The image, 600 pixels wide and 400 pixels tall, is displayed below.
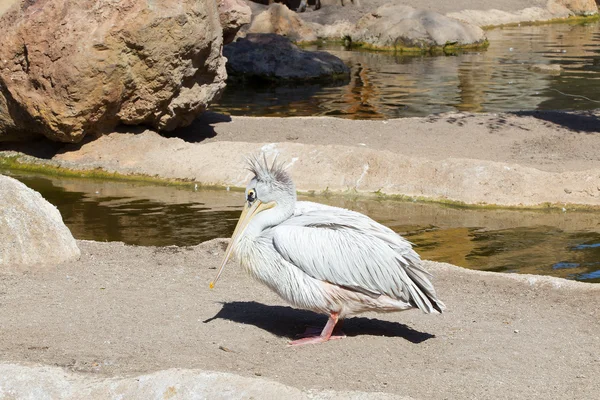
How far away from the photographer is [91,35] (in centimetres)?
1237

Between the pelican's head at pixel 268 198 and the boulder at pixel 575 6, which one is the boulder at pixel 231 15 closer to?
the pelican's head at pixel 268 198

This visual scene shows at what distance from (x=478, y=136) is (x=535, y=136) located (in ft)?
2.76

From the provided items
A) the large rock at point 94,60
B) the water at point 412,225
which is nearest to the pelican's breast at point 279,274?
the water at point 412,225

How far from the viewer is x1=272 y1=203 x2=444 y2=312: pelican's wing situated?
219 inches

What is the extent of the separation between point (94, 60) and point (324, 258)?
7751 mm

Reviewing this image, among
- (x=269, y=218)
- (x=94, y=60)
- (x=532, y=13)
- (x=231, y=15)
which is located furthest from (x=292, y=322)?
(x=532, y=13)

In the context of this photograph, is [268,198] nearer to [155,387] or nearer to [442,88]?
[155,387]


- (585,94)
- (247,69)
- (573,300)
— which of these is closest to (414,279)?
(573,300)

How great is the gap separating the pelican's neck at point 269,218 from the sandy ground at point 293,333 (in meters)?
0.71

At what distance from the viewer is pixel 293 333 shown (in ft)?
20.2

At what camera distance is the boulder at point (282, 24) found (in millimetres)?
28156

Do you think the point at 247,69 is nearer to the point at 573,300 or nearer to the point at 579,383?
the point at 573,300

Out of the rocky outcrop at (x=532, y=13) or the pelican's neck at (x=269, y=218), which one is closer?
the pelican's neck at (x=269, y=218)

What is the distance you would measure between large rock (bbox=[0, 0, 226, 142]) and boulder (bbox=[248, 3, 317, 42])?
14.9 m
